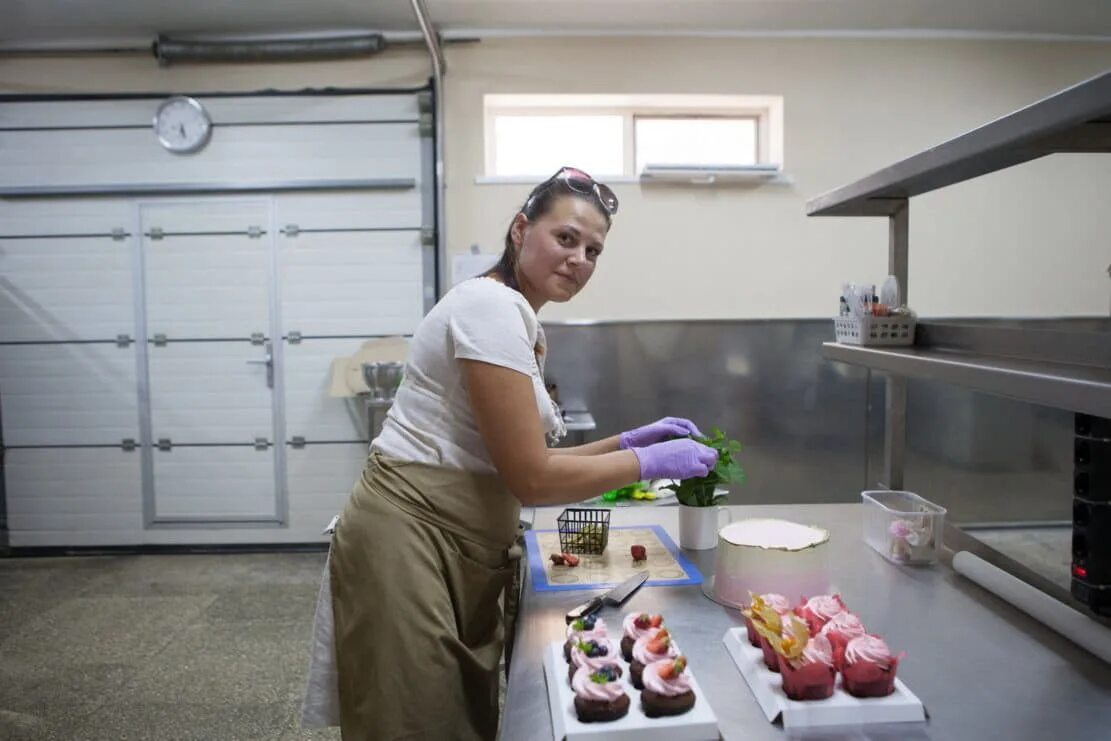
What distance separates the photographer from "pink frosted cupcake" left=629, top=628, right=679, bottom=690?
3.29 ft

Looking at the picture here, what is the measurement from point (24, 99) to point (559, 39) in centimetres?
316

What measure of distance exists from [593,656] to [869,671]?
1.23ft

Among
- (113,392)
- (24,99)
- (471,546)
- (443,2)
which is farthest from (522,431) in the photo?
(24,99)

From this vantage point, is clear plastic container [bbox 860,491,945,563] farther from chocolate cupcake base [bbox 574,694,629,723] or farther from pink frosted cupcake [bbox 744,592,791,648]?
chocolate cupcake base [bbox 574,694,629,723]

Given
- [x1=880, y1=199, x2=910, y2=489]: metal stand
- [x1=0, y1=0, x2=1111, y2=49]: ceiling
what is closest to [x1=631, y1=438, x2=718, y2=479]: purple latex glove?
[x1=880, y1=199, x2=910, y2=489]: metal stand

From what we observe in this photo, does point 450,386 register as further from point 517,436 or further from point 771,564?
point 771,564

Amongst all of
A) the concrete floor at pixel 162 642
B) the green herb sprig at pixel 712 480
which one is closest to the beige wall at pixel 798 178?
the concrete floor at pixel 162 642

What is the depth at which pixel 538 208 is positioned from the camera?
1438 mm

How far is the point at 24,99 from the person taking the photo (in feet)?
13.9

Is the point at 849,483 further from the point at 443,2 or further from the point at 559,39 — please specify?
the point at 443,2

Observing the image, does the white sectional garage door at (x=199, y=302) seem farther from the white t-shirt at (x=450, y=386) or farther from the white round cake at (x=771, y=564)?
the white round cake at (x=771, y=564)

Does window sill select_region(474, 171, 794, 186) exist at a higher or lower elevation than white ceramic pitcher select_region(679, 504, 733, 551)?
higher

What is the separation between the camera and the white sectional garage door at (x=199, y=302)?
4.23m

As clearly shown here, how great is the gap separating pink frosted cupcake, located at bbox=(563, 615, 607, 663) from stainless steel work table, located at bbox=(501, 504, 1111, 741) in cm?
7
